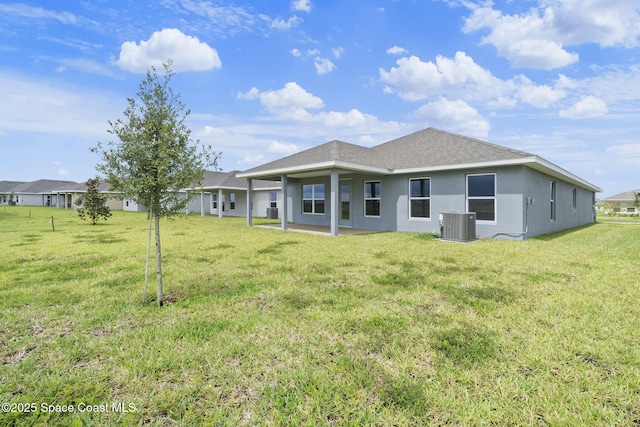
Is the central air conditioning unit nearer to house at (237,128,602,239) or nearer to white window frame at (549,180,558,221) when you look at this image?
house at (237,128,602,239)

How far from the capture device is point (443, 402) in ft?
7.16

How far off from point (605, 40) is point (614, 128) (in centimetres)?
1043

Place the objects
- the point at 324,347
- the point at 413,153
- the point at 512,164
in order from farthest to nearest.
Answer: the point at 413,153 → the point at 512,164 → the point at 324,347

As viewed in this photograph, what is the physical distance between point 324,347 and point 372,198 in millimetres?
12340

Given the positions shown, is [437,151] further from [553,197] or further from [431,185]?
[553,197]

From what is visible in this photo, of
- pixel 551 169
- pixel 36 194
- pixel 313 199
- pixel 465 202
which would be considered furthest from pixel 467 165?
pixel 36 194

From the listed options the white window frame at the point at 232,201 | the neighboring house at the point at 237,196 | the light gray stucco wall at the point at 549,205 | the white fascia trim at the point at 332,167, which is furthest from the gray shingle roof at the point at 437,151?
the white window frame at the point at 232,201

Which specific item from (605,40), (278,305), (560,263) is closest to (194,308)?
(278,305)

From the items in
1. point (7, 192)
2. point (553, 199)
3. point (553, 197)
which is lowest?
point (553, 199)

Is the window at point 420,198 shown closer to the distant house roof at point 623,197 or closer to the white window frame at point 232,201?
the white window frame at point 232,201

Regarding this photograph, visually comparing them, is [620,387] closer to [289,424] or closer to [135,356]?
[289,424]

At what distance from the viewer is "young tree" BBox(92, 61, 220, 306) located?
160 inches

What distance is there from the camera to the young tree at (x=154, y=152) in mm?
4070

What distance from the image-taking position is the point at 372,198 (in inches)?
585
